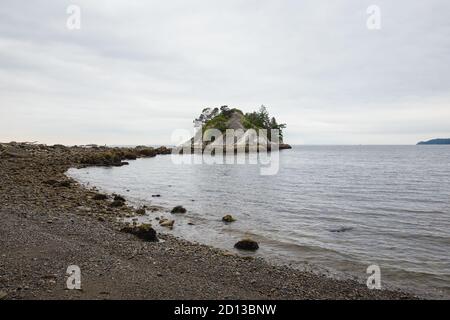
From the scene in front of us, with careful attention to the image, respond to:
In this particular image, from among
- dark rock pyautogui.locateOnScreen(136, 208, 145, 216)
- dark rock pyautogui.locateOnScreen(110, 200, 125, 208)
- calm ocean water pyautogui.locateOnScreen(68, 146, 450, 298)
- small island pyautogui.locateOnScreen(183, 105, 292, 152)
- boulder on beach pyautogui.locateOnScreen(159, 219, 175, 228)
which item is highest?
small island pyautogui.locateOnScreen(183, 105, 292, 152)

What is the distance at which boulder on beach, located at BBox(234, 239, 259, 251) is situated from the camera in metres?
13.9

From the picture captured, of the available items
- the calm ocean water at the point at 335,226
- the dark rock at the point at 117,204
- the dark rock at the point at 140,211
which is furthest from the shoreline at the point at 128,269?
the dark rock at the point at 117,204

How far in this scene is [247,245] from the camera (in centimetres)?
1398

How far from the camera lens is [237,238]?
15625 millimetres

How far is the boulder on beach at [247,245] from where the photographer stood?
45.7 ft
